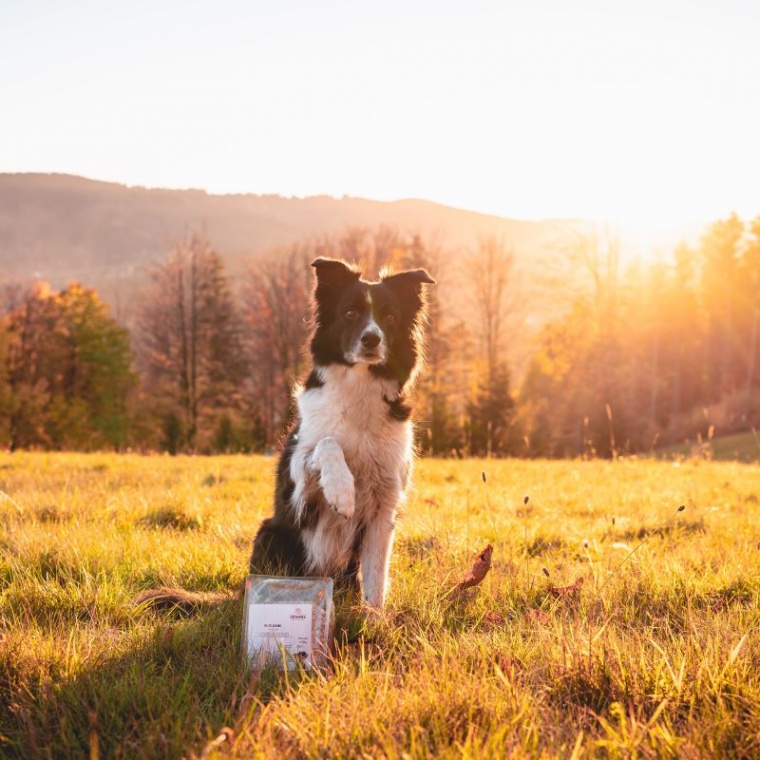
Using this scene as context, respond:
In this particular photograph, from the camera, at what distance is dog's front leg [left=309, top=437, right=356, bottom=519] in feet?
12.0

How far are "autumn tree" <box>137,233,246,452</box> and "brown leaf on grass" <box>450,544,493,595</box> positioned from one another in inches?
A: 1310

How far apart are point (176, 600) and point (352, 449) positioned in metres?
1.32

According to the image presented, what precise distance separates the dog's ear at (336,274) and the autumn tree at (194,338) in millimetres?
32705

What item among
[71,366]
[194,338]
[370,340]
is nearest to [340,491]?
[370,340]

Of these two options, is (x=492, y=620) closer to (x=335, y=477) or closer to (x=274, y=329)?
(x=335, y=477)

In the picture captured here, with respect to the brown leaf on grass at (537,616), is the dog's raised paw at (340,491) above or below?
above

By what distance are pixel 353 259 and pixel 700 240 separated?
35.9 meters

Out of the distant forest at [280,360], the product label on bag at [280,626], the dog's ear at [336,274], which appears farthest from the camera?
the distant forest at [280,360]

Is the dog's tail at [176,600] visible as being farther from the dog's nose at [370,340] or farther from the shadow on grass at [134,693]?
the dog's nose at [370,340]

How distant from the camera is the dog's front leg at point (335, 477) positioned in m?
3.65

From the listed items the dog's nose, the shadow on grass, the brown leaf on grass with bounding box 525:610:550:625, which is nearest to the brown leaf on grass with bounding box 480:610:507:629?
the brown leaf on grass with bounding box 525:610:550:625

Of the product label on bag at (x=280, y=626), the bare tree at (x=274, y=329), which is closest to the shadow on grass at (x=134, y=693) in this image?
the product label on bag at (x=280, y=626)

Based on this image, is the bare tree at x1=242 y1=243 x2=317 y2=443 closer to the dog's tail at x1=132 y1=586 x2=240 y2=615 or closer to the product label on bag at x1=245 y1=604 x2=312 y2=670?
the dog's tail at x1=132 y1=586 x2=240 y2=615

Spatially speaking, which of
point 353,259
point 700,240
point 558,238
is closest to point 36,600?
point 353,259
